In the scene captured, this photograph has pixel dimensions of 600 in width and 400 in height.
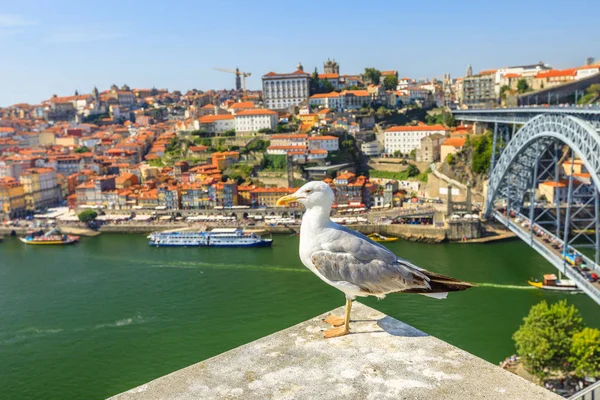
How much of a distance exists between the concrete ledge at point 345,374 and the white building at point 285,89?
30417mm

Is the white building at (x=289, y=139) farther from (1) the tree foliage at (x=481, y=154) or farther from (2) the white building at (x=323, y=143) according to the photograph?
(1) the tree foliage at (x=481, y=154)

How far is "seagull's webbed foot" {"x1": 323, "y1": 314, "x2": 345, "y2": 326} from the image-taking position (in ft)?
6.05

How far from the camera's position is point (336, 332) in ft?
5.74

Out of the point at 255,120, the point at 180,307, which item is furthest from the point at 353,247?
the point at 255,120

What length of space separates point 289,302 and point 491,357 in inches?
158

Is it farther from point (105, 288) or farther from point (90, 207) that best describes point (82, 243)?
point (105, 288)

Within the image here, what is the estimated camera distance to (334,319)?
187 centimetres

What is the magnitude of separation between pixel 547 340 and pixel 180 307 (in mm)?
6504

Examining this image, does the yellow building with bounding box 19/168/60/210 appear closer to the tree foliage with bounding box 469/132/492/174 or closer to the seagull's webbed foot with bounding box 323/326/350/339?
the tree foliage with bounding box 469/132/492/174

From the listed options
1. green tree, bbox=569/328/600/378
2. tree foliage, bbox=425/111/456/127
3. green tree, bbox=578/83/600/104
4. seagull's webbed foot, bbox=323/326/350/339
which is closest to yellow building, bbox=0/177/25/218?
tree foliage, bbox=425/111/456/127

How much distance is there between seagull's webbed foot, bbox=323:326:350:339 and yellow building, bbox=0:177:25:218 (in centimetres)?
2304

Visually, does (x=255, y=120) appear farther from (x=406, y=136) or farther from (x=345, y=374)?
(x=345, y=374)

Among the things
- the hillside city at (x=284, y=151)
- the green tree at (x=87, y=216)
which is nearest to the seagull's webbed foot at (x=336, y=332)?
the hillside city at (x=284, y=151)

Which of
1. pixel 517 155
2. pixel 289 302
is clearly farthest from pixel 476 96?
pixel 289 302
